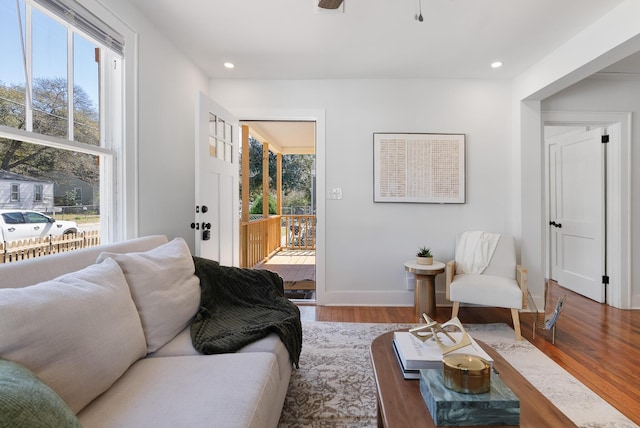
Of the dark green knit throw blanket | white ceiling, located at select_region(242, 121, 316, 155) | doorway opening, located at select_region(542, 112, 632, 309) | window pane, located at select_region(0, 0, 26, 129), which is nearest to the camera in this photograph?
window pane, located at select_region(0, 0, 26, 129)

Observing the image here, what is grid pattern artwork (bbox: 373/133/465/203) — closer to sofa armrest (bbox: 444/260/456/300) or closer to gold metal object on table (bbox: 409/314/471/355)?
sofa armrest (bbox: 444/260/456/300)

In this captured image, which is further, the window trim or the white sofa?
the window trim

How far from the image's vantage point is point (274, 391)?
1.27 m

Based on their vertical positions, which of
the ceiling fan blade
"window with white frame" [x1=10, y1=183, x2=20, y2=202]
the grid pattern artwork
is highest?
the ceiling fan blade

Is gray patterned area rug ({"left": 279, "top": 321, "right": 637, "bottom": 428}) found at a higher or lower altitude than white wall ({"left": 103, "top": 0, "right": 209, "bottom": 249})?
lower

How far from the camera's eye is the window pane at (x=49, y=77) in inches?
58.9

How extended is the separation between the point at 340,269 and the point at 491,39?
2472 millimetres

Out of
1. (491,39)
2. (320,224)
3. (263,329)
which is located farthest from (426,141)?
(263,329)

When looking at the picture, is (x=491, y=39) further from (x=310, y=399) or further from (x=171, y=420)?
(x=171, y=420)

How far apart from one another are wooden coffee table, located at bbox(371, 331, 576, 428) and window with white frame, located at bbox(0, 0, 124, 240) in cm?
181

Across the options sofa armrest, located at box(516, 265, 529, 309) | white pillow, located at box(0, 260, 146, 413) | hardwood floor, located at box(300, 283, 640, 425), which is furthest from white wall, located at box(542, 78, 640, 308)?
white pillow, located at box(0, 260, 146, 413)

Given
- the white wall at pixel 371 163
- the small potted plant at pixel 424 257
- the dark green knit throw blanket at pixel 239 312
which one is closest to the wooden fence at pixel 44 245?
the dark green knit throw blanket at pixel 239 312

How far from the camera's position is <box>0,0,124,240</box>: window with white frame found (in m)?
1.39

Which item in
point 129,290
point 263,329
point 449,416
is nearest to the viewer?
point 449,416
